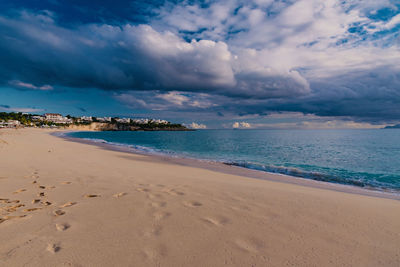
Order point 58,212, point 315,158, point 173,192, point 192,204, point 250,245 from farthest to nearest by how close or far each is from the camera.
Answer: point 315,158, point 173,192, point 192,204, point 58,212, point 250,245

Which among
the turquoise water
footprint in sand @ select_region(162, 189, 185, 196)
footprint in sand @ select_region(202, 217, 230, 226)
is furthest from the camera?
the turquoise water

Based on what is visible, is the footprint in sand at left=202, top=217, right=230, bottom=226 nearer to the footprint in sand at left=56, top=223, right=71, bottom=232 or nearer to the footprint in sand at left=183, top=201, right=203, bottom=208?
the footprint in sand at left=183, top=201, right=203, bottom=208

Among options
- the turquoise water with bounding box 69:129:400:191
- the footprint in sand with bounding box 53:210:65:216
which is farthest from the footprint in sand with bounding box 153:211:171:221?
the turquoise water with bounding box 69:129:400:191

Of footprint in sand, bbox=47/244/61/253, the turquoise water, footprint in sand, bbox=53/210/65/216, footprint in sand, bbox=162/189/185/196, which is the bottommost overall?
the turquoise water

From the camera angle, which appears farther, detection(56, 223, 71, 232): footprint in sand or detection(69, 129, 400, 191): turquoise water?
detection(69, 129, 400, 191): turquoise water

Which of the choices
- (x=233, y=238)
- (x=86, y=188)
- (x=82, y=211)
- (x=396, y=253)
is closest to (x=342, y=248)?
(x=396, y=253)

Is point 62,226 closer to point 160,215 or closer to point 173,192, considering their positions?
point 160,215

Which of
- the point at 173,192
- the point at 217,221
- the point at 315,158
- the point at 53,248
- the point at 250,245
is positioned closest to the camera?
the point at 53,248

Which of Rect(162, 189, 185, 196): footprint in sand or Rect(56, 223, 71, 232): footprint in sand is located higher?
Rect(56, 223, 71, 232): footprint in sand

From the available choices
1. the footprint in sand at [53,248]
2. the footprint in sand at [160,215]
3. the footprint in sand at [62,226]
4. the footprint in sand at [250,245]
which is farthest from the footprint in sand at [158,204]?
the footprint in sand at [250,245]

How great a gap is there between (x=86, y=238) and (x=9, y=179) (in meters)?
6.09

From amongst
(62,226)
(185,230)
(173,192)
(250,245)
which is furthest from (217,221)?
(62,226)

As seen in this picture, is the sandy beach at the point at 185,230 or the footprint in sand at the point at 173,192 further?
the footprint in sand at the point at 173,192

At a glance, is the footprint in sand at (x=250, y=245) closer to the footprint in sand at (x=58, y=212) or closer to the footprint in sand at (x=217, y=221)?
the footprint in sand at (x=217, y=221)
